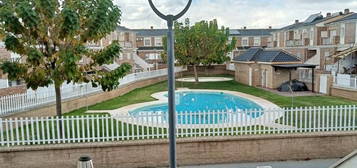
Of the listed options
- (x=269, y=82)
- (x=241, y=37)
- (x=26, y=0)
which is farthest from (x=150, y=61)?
(x=26, y=0)

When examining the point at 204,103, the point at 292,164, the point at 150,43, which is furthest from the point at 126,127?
the point at 150,43

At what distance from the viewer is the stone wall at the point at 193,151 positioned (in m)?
9.09

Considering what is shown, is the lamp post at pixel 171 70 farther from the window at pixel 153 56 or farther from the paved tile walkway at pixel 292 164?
the window at pixel 153 56

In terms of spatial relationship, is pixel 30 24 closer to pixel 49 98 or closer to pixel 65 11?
pixel 65 11

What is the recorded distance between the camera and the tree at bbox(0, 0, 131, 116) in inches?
376

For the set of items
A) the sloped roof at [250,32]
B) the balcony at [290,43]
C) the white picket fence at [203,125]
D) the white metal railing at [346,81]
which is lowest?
the white picket fence at [203,125]

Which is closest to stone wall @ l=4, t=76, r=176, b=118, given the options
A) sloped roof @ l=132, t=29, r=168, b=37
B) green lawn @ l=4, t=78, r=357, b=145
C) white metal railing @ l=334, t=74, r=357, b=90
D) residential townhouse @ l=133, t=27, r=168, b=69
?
green lawn @ l=4, t=78, r=357, b=145

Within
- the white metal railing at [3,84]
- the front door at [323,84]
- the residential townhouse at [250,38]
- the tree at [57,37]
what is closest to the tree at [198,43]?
the front door at [323,84]

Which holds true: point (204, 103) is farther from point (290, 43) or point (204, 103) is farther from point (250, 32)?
point (250, 32)

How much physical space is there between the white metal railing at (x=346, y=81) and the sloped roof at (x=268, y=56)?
237 inches

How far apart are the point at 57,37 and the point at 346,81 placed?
2133 centimetres

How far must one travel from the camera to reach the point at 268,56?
31.7 meters

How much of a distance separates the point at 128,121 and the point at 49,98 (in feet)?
32.0

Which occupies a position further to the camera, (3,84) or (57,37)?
(3,84)
